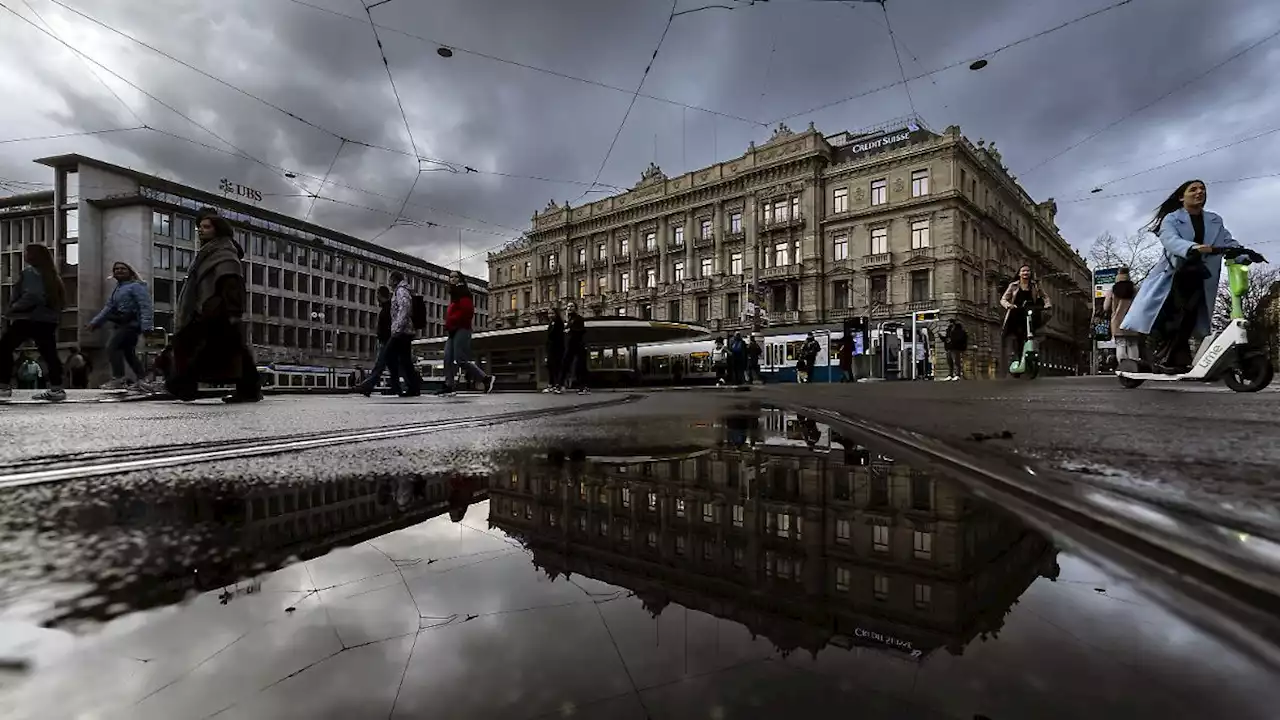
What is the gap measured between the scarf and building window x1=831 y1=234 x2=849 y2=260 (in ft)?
122

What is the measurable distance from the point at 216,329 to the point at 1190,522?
634 cm

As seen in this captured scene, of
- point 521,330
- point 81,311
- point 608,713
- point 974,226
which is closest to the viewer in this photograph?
point 608,713

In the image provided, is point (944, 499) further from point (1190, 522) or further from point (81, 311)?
point (81, 311)

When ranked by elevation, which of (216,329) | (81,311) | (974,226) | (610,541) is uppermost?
(974,226)

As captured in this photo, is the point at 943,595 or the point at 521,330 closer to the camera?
the point at 943,595

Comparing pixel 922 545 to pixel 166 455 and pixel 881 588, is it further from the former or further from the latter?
pixel 166 455

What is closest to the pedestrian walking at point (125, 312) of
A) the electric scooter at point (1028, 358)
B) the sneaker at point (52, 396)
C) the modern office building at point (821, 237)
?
the sneaker at point (52, 396)

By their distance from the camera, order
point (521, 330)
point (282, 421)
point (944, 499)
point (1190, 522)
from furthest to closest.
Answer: point (521, 330) → point (282, 421) → point (944, 499) → point (1190, 522)

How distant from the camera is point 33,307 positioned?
6582mm

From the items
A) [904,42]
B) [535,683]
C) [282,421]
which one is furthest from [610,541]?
[904,42]

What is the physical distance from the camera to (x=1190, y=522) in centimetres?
90

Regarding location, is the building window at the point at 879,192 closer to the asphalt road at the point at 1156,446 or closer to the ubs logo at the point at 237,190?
the asphalt road at the point at 1156,446

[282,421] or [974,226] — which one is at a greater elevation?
[974,226]

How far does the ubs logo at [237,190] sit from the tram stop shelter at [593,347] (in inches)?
1313
